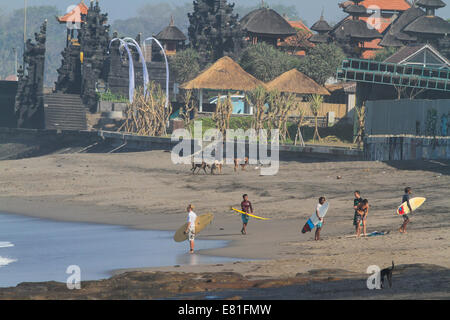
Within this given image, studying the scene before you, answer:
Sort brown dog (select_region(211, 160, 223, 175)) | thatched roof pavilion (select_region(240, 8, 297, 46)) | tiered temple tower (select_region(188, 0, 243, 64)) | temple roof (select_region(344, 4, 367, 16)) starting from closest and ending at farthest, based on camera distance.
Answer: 1. brown dog (select_region(211, 160, 223, 175))
2. tiered temple tower (select_region(188, 0, 243, 64))
3. thatched roof pavilion (select_region(240, 8, 297, 46))
4. temple roof (select_region(344, 4, 367, 16))

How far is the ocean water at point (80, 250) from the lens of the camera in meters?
21.1

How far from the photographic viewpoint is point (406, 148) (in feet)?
145

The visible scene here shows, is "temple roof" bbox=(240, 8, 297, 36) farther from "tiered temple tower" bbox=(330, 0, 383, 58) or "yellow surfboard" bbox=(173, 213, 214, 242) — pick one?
"yellow surfboard" bbox=(173, 213, 214, 242)

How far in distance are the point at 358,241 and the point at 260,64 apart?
196 ft

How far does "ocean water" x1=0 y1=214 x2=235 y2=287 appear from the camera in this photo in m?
21.1

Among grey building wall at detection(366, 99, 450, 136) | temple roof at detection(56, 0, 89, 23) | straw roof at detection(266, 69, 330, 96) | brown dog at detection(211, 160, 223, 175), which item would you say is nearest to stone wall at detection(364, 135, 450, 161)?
grey building wall at detection(366, 99, 450, 136)

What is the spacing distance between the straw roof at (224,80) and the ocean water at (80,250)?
4041cm

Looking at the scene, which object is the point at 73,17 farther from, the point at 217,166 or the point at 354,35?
the point at 217,166

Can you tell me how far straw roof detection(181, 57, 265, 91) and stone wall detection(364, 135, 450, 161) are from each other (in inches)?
914

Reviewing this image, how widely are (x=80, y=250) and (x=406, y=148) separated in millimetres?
23791

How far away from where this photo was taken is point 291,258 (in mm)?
20703

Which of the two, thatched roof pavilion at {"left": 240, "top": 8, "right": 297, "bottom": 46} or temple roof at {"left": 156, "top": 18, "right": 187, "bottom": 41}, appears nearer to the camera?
thatched roof pavilion at {"left": 240, "top": 8, "right": 297, "bottom": 46}

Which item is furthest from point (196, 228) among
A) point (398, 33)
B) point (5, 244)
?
point (398, 33)

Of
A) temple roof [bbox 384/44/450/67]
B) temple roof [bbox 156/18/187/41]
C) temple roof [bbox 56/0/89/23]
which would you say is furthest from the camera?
temple roof [bbox 156/18/187/41]
